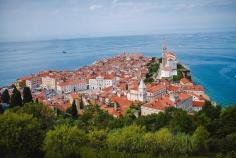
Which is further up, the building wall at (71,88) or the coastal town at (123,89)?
the coastal town at (123,89)

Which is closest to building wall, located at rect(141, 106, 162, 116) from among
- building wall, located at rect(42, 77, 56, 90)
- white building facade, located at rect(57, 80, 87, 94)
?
white building facade, located at rect(57, 80, 87, 94)

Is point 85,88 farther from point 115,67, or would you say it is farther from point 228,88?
point 228,88

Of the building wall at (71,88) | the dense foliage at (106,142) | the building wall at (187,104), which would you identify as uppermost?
the dense foliage at (106,142)

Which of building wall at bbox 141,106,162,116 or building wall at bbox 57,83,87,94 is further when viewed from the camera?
building wall at bbox 57,83,87,94

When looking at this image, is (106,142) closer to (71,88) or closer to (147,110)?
(147,110)

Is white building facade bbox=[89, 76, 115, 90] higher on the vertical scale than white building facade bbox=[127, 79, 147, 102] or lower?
lower

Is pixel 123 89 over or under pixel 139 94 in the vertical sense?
under

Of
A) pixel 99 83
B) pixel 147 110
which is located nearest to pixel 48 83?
pixel 99 83

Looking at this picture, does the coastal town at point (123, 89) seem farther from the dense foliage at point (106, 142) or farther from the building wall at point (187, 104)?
the dense foliage at point (106, 142)

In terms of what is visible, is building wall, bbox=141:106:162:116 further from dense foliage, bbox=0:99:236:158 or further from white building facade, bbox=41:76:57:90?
white building facade, bbox=41:76:57:90

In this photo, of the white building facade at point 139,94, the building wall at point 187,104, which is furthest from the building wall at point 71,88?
the building wall at point 187,104
